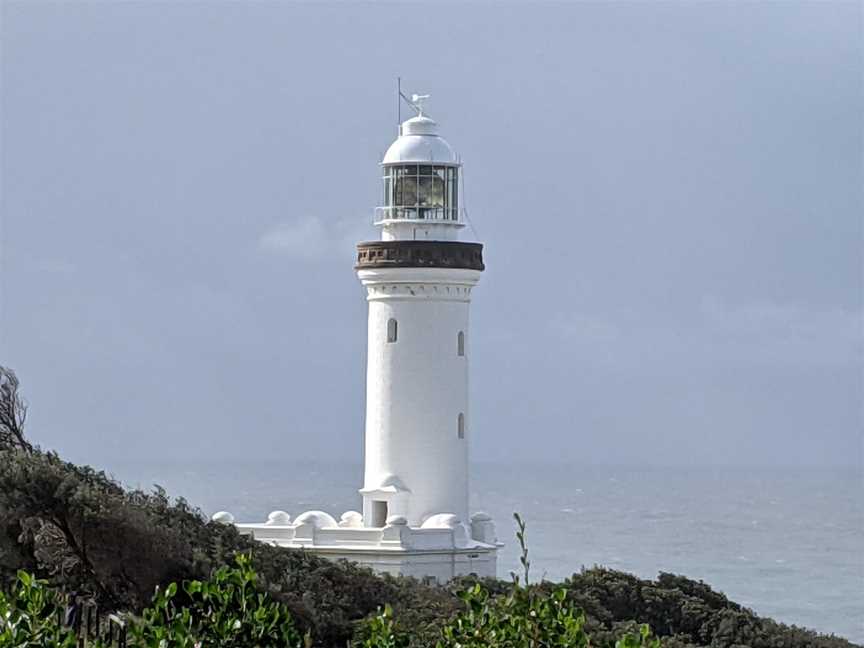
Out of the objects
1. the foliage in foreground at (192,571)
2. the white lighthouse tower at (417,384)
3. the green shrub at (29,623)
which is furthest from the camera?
the white lighthouse tower at (417,384)

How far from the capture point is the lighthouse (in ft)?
78.9

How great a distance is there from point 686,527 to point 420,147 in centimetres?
5378

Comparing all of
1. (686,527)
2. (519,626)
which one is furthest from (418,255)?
(686,527)

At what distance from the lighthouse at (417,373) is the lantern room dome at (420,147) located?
707 millimetres

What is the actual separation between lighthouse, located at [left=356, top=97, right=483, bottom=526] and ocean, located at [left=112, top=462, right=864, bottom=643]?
37.2 feet

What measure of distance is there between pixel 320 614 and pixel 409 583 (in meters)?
3.48

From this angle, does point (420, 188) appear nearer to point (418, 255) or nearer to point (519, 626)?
point (418, 255)

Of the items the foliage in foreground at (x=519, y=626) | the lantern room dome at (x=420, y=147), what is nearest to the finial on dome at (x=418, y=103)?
the lantern room dome at (x=420, y=147)

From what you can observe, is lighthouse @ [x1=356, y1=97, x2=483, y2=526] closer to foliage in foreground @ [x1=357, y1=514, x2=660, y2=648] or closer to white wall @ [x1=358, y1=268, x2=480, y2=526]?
white wall @ [x1=358, y1=268, x2=480, y2=526]

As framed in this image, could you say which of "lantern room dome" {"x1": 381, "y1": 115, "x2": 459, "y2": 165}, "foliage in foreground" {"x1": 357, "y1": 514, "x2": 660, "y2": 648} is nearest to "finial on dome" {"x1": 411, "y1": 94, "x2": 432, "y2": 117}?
"lantern room dome" {"x1": 381, "y1": 115, "x2": 459, "y2": 165}

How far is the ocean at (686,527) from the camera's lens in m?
51.5

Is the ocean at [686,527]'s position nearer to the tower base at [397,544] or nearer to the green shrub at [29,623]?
the tower base at [397,544]

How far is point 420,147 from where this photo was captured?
81.1ft

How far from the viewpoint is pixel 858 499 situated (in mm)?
104312
